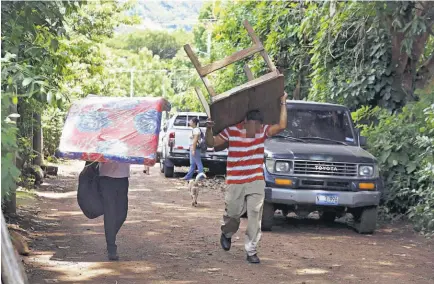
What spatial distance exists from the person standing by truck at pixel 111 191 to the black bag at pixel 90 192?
4.3 inches

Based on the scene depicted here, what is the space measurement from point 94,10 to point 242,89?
60.7 ft

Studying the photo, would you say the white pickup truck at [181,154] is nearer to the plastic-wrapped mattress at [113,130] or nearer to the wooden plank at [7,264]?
the plastic-wrapped mattress at [113,130]

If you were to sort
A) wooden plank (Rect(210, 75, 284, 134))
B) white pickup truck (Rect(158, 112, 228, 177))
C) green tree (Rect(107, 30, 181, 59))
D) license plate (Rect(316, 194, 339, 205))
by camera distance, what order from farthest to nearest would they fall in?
green tree (Rect(107, 30, 181, 59)), white pickup truck (Rect(158, 112, 228, 177)), license plate (Rect(316, 194, 339, 205)), wooden plank (Rect(210, 75, 284, 134))

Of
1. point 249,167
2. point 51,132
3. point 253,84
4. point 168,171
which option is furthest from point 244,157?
point 51,132

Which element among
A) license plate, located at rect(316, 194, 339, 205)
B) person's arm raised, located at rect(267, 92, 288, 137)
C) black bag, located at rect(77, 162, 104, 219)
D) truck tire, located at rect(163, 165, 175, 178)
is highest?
person's arm raised, located at rect(267, 92, 288, 137)

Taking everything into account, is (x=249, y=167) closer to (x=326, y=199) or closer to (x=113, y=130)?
(x=113, y=130)

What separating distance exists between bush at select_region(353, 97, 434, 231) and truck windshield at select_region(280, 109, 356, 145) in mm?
1192

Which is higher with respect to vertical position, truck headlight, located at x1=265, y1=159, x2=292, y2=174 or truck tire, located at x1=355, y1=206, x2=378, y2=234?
truck headlight, located at x1=265, y1=159, x2=292, y2=174

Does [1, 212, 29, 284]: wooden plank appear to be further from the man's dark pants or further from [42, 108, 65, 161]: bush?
[42, 108, 65, 161]: bush

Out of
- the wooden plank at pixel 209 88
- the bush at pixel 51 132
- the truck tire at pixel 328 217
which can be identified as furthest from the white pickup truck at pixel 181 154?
the wooden plank at pixel 209 88

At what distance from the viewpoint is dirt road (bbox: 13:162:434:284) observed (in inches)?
354

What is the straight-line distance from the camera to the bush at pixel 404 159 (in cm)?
1323

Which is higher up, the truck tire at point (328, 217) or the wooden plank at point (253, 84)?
the wooden plank at point (253, 84)

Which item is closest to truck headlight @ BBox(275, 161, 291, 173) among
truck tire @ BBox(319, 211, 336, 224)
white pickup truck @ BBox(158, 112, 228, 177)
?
truck tire @ BBox(319, 211, 336, 224)
